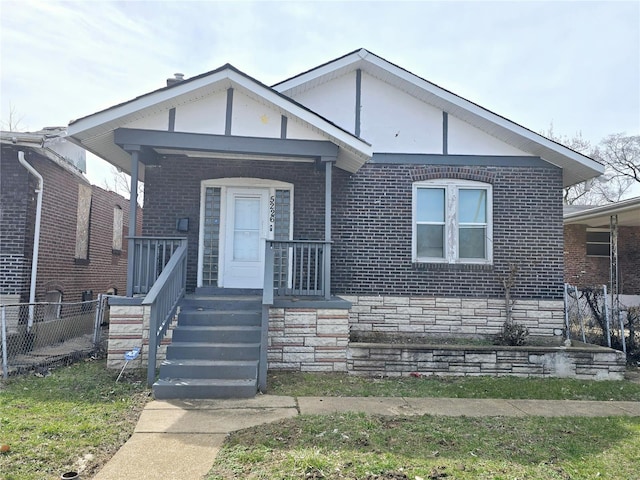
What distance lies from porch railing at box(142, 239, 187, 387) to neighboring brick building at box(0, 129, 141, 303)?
358cm

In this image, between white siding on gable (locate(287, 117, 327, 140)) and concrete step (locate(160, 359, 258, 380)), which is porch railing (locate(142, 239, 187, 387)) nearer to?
concrete step (locate(160, 359, 258, 380))

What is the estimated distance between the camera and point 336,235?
898 cm

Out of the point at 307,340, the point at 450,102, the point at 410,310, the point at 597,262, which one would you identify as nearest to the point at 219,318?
the point at 307,340

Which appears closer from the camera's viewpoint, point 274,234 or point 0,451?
point 0,451

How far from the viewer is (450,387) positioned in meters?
6.62

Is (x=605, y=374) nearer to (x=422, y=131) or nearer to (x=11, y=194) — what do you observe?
(x=422, y=131)

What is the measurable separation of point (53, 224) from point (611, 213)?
44.7 feet

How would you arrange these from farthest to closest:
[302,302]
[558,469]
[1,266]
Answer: [1,266] < [302,302] < [558,469]

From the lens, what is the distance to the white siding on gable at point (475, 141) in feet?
30.2

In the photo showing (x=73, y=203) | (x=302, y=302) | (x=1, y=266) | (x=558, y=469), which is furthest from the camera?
(x=73, y=203)

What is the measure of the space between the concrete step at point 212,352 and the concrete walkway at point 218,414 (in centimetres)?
77

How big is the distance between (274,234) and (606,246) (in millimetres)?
13394

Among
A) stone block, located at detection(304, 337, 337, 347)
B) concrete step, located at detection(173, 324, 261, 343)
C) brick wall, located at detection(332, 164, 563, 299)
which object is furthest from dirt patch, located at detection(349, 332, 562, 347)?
concrete step, located at detection(173, 324, 261, 343)

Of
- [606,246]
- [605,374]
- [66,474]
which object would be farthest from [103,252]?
[606,246]
